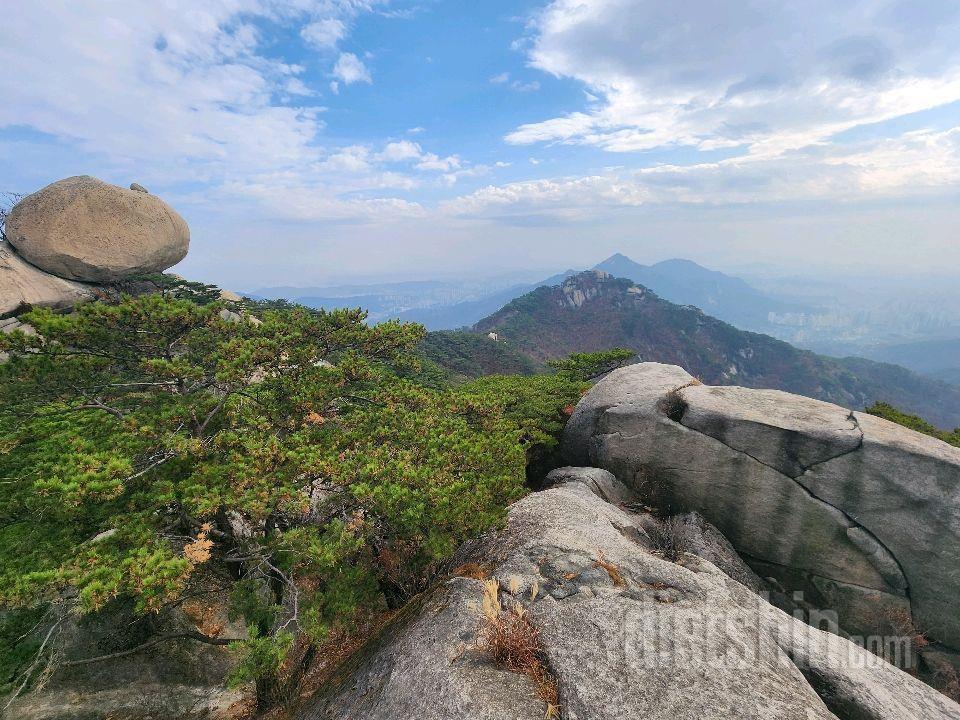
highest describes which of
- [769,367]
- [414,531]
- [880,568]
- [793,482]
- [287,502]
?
[287,502]

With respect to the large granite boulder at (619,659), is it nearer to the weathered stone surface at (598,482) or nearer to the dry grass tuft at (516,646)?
the dry grass tuft at (516,646)

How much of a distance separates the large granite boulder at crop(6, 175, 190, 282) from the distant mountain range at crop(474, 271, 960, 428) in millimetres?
113150

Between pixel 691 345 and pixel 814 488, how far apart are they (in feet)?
513

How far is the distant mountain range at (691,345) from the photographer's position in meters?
146

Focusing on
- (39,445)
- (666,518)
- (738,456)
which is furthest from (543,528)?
(39,445)

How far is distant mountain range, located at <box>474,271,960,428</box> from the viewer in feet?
480

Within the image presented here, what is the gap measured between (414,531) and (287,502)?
7.94ft

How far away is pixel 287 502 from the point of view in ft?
23.7

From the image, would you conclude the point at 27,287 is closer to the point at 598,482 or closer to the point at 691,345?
the point at 598,482

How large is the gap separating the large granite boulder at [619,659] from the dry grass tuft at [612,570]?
0.02 meters

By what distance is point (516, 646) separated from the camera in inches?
254

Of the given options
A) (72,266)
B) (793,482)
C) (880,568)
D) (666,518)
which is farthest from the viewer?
(72,266)

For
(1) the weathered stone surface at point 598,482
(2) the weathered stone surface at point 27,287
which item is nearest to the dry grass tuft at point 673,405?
(1) the weathered stone surface at point 598,482

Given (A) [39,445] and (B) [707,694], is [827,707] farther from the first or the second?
(A) [39,445]
